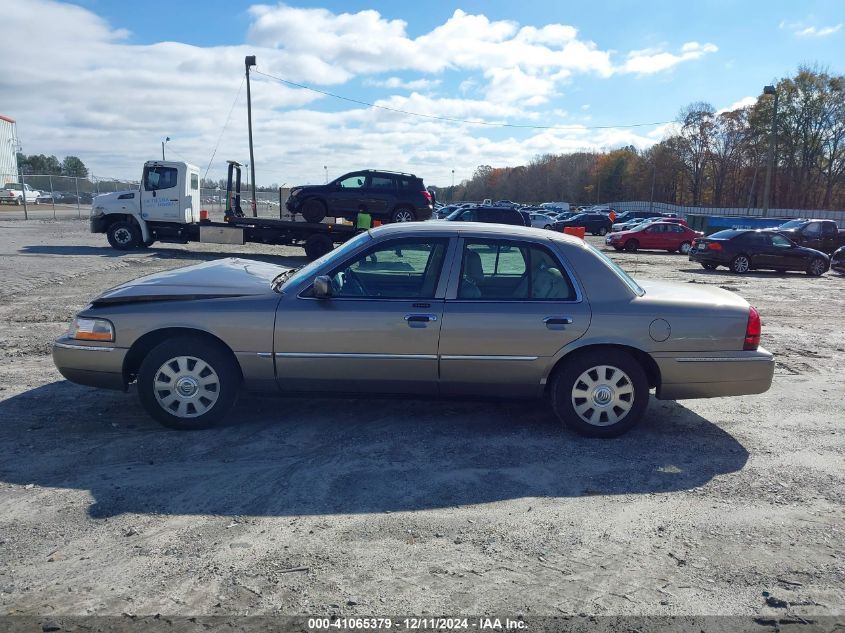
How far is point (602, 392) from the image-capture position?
16.4 ft

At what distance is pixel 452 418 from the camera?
17.9 ft

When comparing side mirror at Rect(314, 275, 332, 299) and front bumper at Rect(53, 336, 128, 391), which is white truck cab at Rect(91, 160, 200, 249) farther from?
side mirror at Rect(314, 275, 332, 299)

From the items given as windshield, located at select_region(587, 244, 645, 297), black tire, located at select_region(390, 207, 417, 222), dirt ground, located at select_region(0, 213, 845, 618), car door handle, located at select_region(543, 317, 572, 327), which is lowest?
dirt ground, located at select_region(0, 213, 845, 618)

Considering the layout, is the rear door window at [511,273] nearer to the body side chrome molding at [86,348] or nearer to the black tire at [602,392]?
the black tire at [602,392]

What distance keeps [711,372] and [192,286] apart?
4115mm

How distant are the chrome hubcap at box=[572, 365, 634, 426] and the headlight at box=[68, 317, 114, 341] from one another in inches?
141

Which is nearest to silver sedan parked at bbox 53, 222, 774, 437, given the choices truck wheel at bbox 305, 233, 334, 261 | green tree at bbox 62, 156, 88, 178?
truck wheel at bbox 305, 233, 334, 261

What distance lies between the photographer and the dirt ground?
3.04 m

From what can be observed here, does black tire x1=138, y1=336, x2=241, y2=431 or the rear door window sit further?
the rear door window

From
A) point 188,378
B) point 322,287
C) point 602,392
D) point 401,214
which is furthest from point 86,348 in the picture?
point 401,214

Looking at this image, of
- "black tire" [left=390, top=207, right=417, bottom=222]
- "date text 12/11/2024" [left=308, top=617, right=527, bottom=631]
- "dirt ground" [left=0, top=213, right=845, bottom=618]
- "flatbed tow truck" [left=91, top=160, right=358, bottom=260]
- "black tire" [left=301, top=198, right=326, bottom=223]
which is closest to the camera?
"date text 12/11/2024" [left=308, top=617, right=527, bottom=631]

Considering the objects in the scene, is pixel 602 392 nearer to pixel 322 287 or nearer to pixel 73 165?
pixel 322 287

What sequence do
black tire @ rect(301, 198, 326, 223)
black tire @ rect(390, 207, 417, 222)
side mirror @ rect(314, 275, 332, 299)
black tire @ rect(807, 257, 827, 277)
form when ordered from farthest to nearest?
black tire @ rect(390, 207, 417, 222), black tire @ rect(807, 257, 827, 277), black tire @ rect(301, 198, 326, 223), side mirror @ rect(314, 275, 332, 299)

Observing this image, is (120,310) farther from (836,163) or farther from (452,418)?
(836,163)
